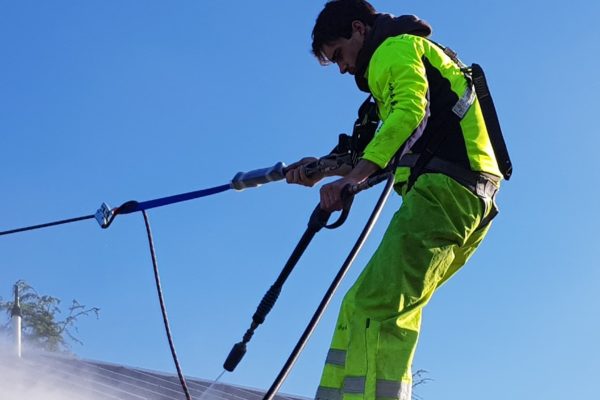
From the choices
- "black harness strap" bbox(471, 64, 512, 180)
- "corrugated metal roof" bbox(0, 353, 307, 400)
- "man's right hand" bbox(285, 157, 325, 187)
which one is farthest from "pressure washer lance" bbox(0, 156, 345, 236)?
"corrugated metal roof" bbox(0, 353, 307, 400)

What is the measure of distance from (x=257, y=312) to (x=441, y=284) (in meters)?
0.70

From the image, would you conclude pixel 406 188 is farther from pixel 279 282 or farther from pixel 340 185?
pixel 279 282

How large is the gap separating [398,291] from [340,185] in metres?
0.40

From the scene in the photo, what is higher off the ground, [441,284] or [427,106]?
[427,106]

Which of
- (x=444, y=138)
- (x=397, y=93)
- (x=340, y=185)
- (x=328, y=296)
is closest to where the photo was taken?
(x=328, y=296)

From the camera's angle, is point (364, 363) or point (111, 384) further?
point (111, 384)

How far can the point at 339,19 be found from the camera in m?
4.33

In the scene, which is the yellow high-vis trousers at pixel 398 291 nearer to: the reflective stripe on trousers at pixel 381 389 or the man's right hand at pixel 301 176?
the reflective stripe on trousers at pixel 381 389

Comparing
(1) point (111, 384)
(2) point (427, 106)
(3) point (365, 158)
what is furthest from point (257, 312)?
(1) point (111, 384)

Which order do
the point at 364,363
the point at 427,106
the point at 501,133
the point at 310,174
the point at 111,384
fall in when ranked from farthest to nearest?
the point at 111,384
the point at 310,174
the point at 501,133
the point at 427,106
the point at 364,363

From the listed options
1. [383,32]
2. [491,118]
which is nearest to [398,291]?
[491,118]

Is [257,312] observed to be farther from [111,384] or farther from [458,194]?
[111,384]

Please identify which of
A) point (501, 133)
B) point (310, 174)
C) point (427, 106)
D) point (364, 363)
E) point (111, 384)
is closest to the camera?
point (364, 363)

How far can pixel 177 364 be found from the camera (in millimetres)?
4117
